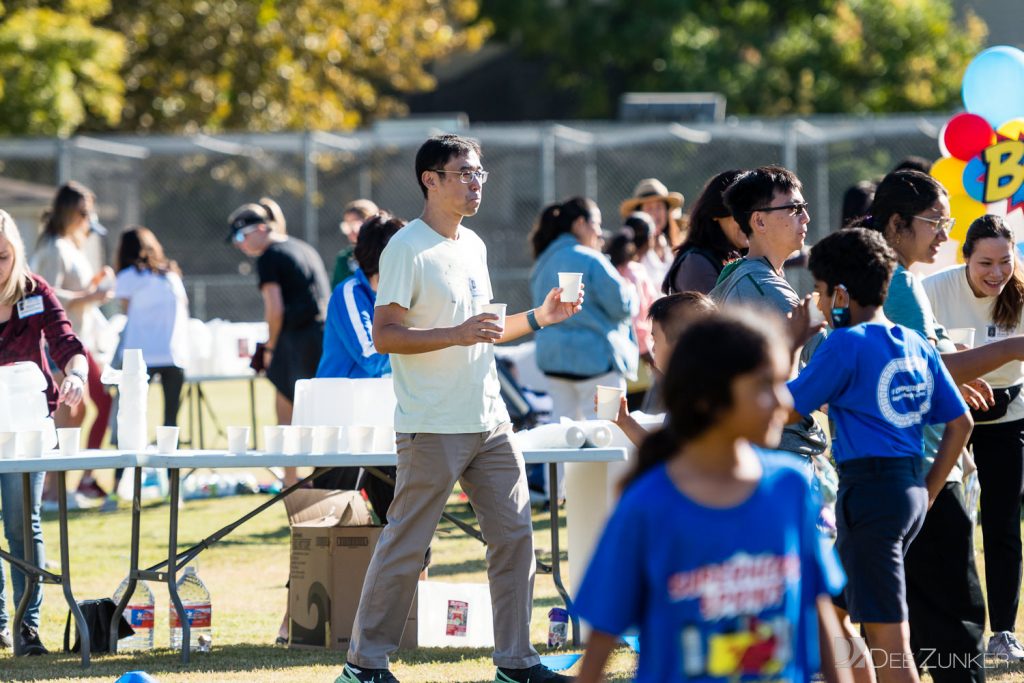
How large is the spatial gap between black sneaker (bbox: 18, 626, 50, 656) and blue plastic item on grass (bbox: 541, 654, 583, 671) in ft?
7.17

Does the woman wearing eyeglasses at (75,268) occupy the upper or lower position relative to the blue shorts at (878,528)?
upper

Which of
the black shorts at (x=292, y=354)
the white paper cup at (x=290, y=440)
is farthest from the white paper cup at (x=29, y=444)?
the black shorts at (x=292, y=354)

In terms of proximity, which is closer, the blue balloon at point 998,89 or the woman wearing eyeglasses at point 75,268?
the blue balloon at point 998,89

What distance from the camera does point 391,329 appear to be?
16.6ft

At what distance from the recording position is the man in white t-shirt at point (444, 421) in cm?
515

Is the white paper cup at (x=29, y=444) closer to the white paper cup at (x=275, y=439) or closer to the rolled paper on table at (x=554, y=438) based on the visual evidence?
the white paper cup at (x=275, y=439)

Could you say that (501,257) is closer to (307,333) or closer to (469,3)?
(469,3)

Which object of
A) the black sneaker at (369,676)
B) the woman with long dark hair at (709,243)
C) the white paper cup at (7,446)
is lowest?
the black sneaker at (369,676)

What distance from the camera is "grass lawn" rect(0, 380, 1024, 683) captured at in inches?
236

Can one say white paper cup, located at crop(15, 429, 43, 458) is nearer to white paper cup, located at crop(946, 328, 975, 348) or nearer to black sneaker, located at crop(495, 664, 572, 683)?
black sneaker, located at crop(495, 664, 572, 683)

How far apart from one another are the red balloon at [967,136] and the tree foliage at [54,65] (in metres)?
18.2

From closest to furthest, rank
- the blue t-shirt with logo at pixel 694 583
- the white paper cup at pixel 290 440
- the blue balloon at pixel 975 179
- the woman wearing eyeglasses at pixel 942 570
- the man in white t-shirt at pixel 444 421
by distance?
the blue t-shirt with logo at pixel 694 583, the woman wearing eyeglasses at pixel 942 570, the man in white t-shirt at pixel 444 421, the white paper cup at pixel 290 440, the blue balloon at pixel 975 179

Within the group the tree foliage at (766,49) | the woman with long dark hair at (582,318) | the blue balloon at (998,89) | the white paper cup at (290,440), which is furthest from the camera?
the tree foliage at (766,49)

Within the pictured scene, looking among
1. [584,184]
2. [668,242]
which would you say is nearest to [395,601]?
[668,242]
